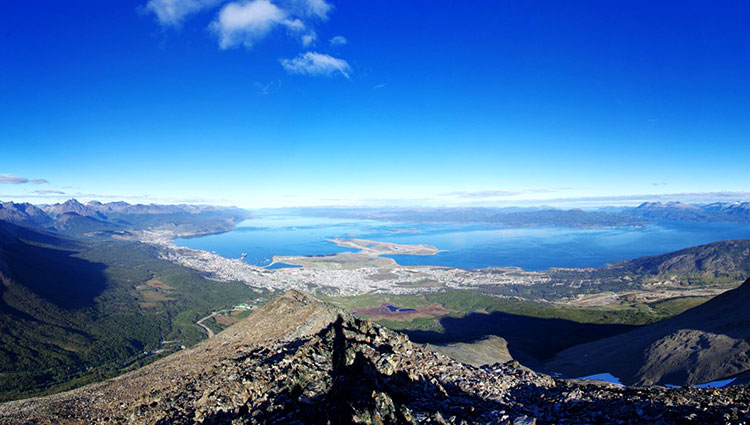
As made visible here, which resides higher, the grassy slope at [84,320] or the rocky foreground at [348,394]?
the rocky foreground at [348,394]

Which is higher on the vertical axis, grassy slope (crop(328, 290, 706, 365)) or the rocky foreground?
the rocky foreground

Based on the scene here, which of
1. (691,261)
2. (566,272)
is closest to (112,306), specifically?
(566,272)

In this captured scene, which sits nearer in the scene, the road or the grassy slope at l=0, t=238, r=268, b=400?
the grassy slope at l=0, t=238, r=268, b=400

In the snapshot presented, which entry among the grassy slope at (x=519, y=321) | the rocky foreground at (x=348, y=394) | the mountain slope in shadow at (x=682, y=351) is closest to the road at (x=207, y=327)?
the grassy slope at (x=519, y=321)

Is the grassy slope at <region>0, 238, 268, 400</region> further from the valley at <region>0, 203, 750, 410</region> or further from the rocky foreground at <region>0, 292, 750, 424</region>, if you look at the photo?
the rocky foreground at <region>0, 292, 750, 424</region>

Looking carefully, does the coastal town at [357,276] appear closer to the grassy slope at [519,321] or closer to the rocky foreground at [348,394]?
the grassy slope at [519,321]

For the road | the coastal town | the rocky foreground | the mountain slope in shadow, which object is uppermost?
the rocky foreground

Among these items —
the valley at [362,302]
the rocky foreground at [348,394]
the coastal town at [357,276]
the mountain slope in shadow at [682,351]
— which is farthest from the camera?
the coastal town at [357,276]

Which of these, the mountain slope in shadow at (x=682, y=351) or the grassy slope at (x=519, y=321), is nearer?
the mountain slope in shadow at (x=682, y=351)

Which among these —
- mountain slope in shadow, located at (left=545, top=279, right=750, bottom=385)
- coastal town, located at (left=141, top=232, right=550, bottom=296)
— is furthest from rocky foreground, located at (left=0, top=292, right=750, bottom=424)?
coastal town, located at (left=141, top=232, right=550, bottom=296)

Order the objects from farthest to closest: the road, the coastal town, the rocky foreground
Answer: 1. the coastal town
2. the road
3. the rocky foreground
